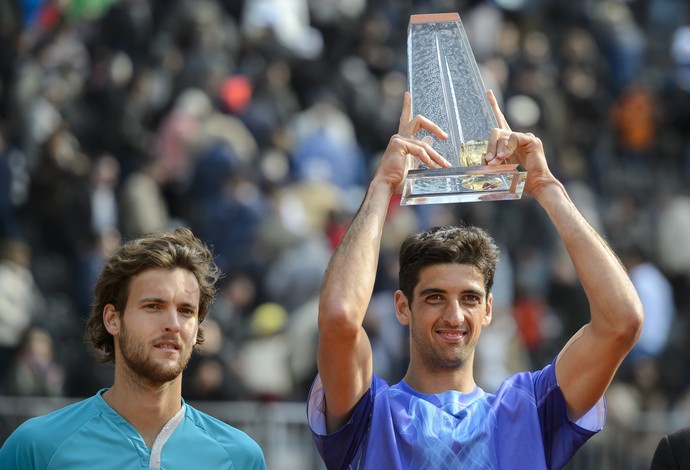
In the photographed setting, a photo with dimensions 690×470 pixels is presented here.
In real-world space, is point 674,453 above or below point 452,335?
below

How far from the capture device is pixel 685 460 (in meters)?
5.34

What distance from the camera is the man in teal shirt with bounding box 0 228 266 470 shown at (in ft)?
16.8

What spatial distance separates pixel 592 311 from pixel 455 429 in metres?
0.66

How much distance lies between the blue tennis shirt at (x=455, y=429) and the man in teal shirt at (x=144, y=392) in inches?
14.8

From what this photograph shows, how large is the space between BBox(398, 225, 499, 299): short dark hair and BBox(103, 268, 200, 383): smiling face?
80 cm

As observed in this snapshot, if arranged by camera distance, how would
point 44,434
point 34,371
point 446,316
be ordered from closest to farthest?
point 44,434 < point 446,316 < point 34,371

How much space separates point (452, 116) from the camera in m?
5.70

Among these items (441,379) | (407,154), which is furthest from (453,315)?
(407,154)

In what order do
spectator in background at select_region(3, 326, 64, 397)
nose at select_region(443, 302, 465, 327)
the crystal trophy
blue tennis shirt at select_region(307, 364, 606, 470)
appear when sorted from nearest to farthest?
blue tennis shirt at select_region(307, 364, 606, 470) < nose at select_region(443, 302, 465, 327) < the crystal trophy < spectator in background at select_region(3, 326, 64, 397)

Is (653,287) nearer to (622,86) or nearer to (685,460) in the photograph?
(622,86)

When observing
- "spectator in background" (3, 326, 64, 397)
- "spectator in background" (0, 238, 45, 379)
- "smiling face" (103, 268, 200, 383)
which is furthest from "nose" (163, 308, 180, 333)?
"spectator in background" (0, 238, 45, 379)

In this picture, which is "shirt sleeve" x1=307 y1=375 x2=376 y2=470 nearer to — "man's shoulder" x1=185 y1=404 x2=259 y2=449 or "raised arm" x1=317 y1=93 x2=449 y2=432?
"raised arm" x1=317 y1=93 x2=449 y2=432

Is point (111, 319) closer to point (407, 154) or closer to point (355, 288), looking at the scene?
point (355, 288)

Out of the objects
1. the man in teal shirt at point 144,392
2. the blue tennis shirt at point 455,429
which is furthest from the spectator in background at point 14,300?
the blue tennis shirt at point 455,429
